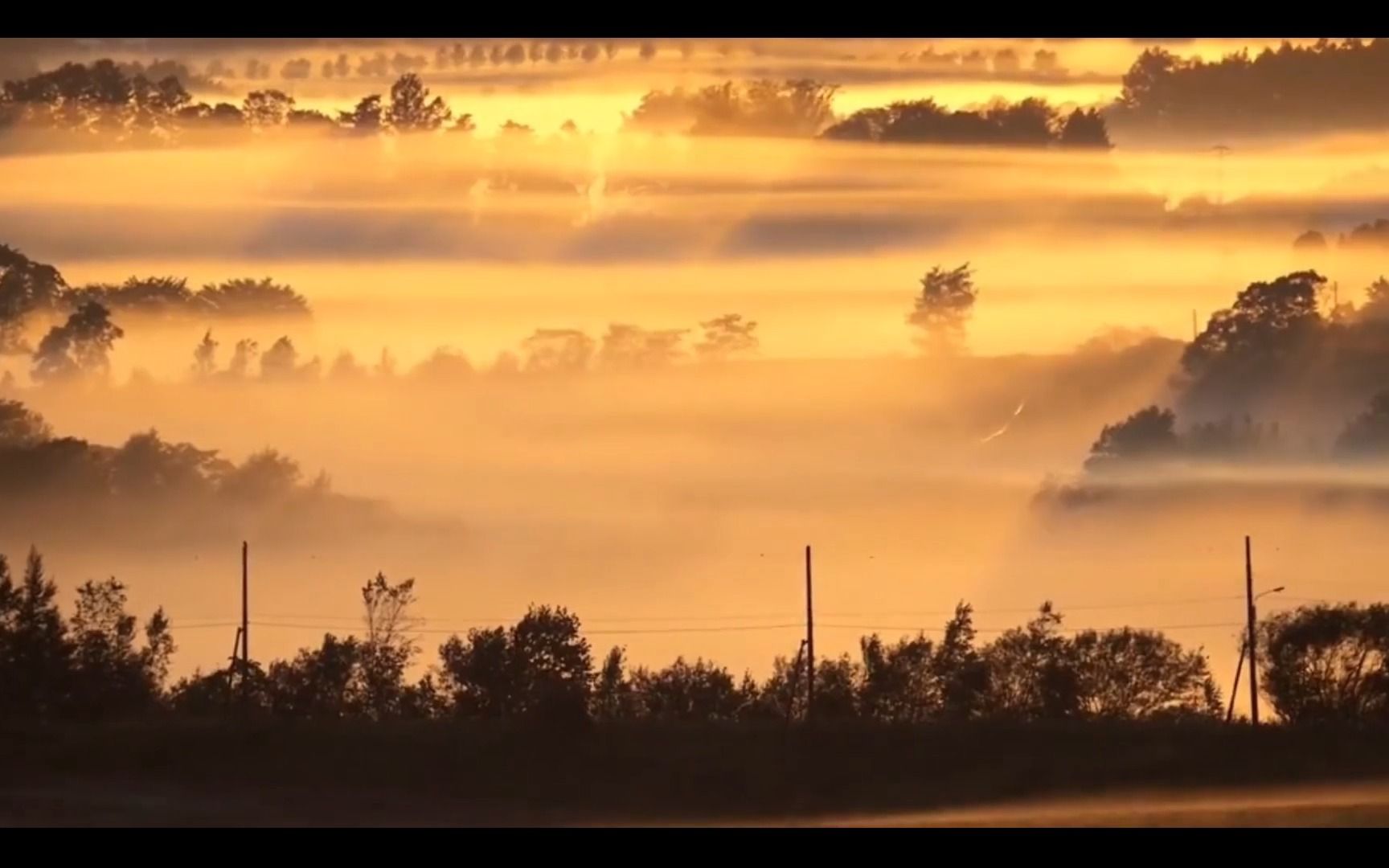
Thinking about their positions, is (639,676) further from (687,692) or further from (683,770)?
(683,770)

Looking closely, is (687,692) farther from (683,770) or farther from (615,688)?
(683,770)

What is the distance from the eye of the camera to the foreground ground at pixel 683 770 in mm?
25406

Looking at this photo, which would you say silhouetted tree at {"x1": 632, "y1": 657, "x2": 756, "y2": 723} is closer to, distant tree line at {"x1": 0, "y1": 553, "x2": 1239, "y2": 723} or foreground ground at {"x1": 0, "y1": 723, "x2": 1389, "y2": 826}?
distant tree line at {"x1": 0, "y1": 553, "x2": 1239, "y2": 723}

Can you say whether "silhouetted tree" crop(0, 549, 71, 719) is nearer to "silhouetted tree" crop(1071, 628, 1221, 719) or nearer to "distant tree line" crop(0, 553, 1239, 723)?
"distant tree line" crop(0, 553, 1239, 723)

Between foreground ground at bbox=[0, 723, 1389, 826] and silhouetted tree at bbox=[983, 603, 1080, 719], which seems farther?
silhouetted tree at bbox=[983, 603, 1080, 719]

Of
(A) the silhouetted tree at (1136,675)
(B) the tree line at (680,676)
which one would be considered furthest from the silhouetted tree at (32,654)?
(A) the silhouetted tree at (1136,675)

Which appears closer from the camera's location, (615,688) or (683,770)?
(683,770)

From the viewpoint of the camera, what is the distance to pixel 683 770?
2842 centimetres

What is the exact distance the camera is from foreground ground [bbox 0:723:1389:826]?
25406mm

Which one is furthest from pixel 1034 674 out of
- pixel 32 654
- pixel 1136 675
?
pixel 32 654

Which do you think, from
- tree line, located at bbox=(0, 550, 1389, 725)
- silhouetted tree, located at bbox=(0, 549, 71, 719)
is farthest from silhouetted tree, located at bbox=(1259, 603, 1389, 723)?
silhouetted tree, located at bbox=(0, 549, 71, 719)
